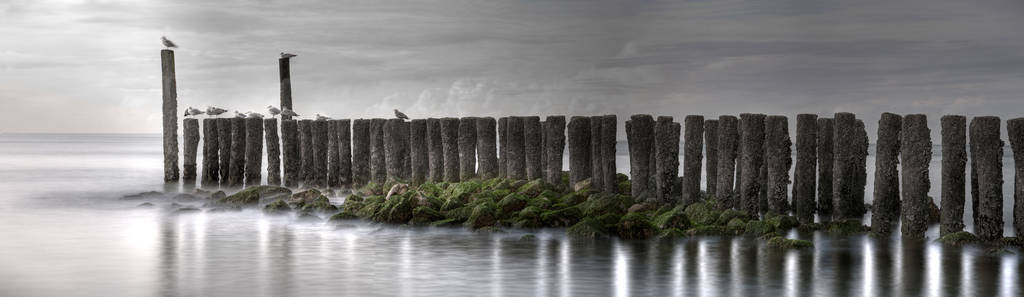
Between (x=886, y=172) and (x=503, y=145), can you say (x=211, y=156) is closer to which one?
(x=503, y=145)

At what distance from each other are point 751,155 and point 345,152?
26.3 feet

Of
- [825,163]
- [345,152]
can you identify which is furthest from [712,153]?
[345,152]

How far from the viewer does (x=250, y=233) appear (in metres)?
14.2

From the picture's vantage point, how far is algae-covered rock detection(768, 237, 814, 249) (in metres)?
12.1

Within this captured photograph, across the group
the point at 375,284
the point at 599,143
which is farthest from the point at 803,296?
the point at 599,143

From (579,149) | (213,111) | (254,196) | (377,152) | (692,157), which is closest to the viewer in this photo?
(692,157)

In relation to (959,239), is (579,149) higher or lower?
higher

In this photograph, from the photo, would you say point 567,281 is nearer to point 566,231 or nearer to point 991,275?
A: point 566,231

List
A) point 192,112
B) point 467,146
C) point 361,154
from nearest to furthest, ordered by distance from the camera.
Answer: point 467,146 < point 361,154 < point 192,112

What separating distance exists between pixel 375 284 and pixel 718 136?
19.4 feet

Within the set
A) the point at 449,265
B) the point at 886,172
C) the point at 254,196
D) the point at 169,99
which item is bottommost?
the point at 449,265

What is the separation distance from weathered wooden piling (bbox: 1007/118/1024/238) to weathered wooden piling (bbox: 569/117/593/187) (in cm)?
611

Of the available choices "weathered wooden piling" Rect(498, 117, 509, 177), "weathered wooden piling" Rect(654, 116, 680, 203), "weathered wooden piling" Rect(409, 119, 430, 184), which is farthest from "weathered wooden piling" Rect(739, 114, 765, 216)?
"weathered wooden piling" Rect(409, 119, 430, 184)

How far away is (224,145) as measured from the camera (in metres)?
20.5
